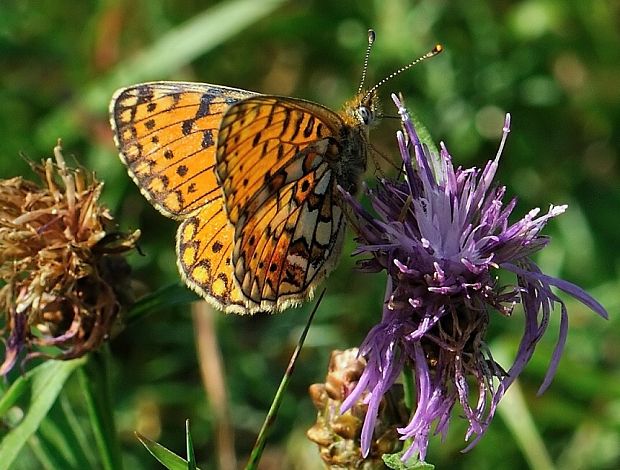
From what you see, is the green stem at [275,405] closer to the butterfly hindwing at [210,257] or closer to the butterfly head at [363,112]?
the butterfly hindwing at [210,257]

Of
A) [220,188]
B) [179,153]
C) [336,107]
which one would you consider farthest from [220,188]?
[336,107]

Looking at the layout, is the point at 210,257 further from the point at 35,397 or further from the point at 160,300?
the point at 35,397

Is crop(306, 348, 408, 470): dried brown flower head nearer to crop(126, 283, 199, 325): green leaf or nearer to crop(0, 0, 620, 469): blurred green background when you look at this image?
crop(126, 283, 199, 325): green leaf

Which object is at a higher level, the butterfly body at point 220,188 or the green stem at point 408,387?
the butterfly body at point 220,188

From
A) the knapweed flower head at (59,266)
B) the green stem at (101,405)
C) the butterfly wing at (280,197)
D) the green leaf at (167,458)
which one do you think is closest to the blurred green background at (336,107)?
the green stem at (101,405)

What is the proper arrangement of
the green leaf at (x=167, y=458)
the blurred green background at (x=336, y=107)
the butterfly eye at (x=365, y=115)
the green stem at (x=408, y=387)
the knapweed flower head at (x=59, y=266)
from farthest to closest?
the blurred green background at (x=336, y=107), the butterfly eye at (x=365, y=115), the knapweed flower head at (x=59, y=266), the green stem at (x=408, y=387), the green leaf at (x=167, y=458)

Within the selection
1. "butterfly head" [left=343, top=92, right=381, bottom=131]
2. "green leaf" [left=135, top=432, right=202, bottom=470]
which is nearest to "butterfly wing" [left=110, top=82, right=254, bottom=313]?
"butterfly head" [left=343, top=92, right=381, bottom=131]

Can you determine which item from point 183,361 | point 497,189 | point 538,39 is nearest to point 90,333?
point 497,189
